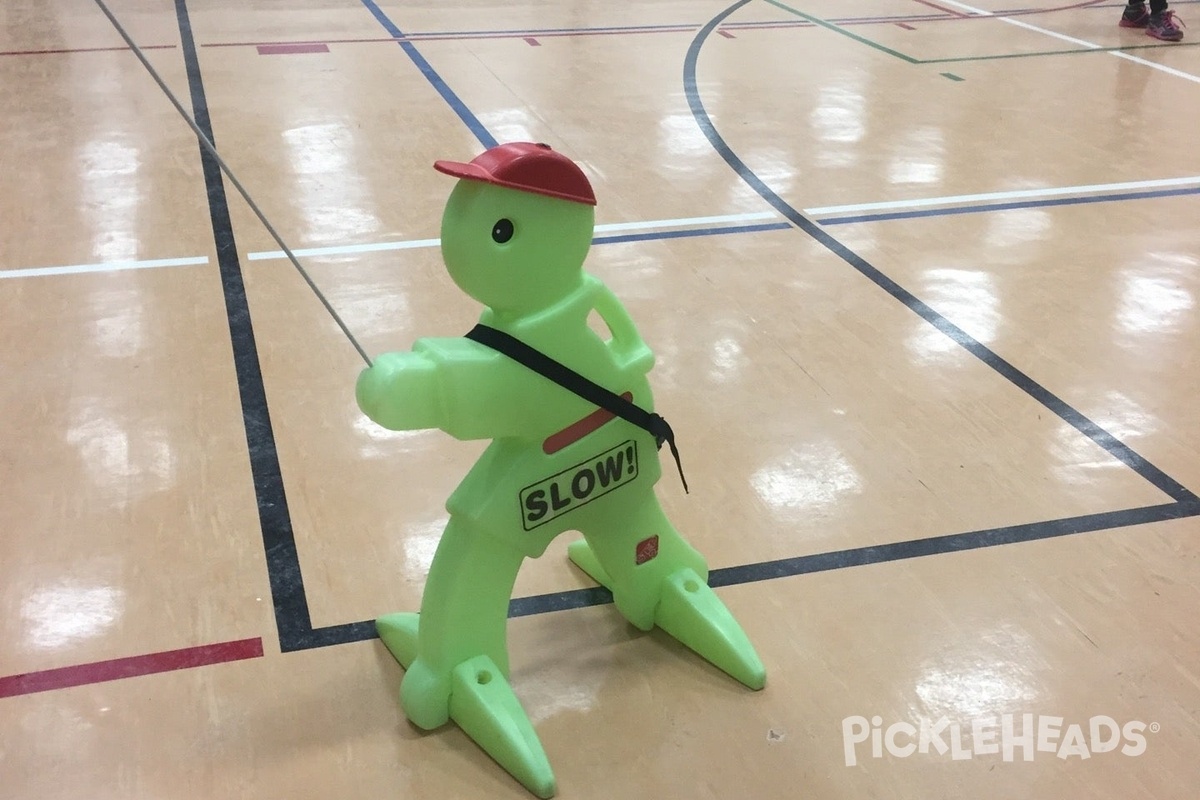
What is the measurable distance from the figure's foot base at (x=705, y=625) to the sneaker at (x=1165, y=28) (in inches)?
265

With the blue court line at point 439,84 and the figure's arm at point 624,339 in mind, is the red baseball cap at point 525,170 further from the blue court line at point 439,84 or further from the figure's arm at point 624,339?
the blue court line at point 439,84

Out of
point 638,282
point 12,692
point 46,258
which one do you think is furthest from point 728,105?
point 12,692

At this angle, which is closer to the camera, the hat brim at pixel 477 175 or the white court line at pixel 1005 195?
the hat brim at pixel 477 175

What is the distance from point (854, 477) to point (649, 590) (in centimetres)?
82

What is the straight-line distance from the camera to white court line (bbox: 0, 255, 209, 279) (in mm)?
3814

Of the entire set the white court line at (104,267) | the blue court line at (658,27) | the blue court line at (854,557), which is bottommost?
the blue court line at (854,557)

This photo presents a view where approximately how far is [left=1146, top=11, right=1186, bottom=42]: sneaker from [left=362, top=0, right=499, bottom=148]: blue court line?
191 inches

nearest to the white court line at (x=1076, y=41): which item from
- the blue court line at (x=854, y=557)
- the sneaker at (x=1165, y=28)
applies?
the sneaker at (x=1165, y=28)

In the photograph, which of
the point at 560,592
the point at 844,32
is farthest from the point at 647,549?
the point at 844,32

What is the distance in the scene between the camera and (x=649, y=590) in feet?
7.77

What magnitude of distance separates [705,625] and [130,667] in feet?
3.80

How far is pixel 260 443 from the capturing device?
Result: 9.74 feet

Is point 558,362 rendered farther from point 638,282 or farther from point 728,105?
point 728,105

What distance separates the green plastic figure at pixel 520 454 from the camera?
187 centimetres
